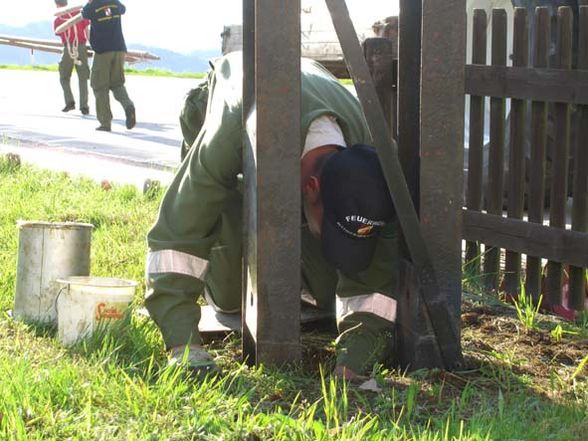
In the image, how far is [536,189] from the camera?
209 inches

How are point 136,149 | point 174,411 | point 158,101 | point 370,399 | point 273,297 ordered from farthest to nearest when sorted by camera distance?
point 158,101 < point 136,149 < point 273,297 < point 370,399 < point 174,411

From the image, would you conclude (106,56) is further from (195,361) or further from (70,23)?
(195,361)

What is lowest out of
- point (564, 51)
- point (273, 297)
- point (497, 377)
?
point (497, 377)

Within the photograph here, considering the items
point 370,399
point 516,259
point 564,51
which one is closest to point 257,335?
point 370,399

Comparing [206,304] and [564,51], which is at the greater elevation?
[564,51]

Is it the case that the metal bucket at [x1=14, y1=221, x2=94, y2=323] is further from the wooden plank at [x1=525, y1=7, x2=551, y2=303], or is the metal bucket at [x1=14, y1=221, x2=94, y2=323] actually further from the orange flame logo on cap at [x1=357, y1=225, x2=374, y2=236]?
the wooden plank at [x1=525, y1=7, x2=551, y2=303]

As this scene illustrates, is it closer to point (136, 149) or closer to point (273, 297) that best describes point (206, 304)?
point (273, 297)

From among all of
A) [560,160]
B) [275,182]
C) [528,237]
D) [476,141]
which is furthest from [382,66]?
[275,182]

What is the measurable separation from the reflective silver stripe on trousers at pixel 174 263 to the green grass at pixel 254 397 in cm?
28

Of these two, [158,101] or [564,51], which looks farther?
[158,101]

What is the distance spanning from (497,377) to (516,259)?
1684mm

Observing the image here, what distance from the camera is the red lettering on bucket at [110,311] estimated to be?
12.5 ft

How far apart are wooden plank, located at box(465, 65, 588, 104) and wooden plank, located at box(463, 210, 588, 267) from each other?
63 centimetres

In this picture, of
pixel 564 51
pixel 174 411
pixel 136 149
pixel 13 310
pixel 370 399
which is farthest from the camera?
pixel 136 149
